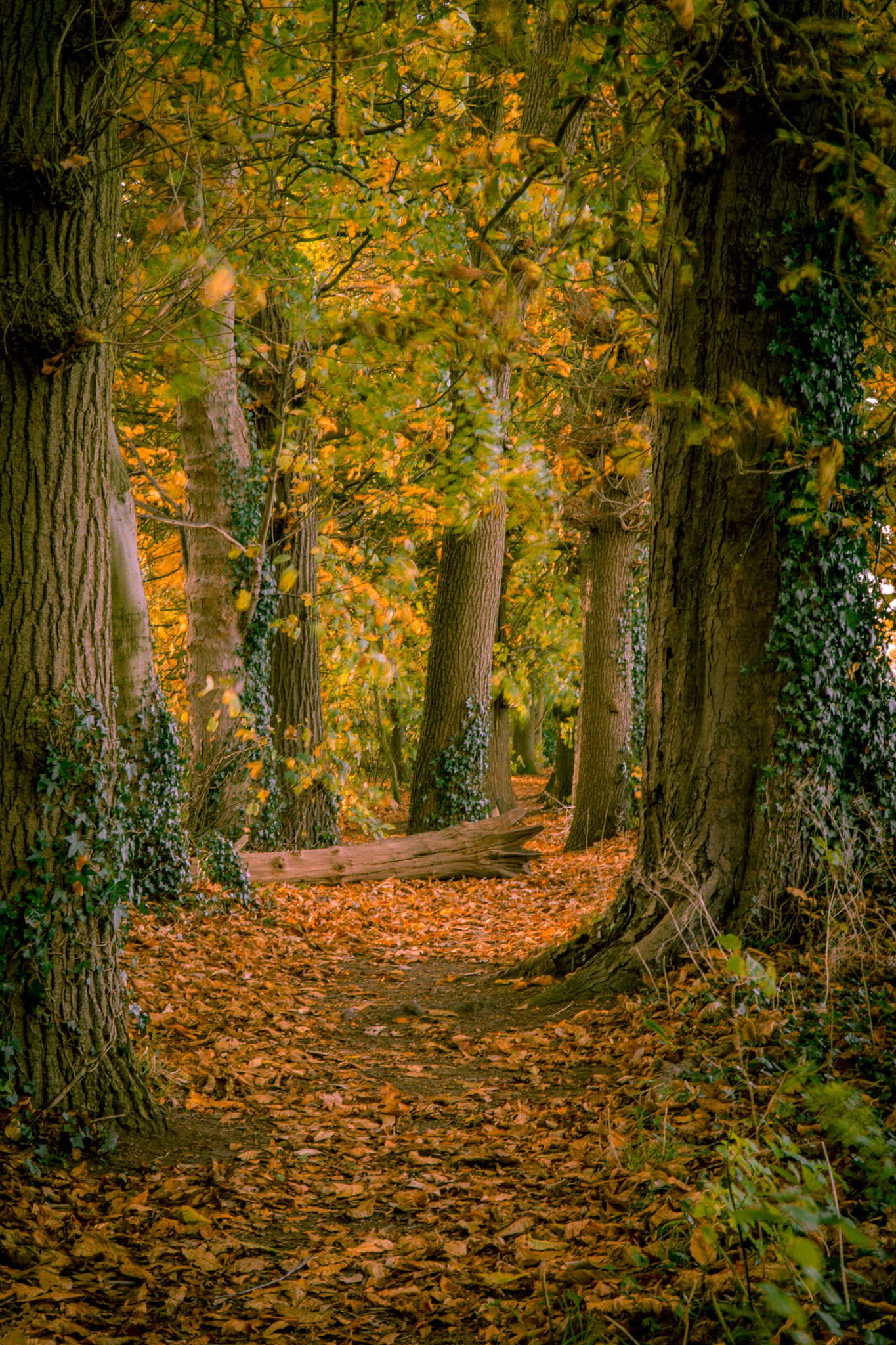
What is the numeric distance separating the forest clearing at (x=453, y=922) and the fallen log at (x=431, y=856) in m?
0.93

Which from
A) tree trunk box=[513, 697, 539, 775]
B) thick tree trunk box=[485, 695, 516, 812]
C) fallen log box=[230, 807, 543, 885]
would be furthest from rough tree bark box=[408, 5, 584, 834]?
tree trunk box=[513, 697, 539, 775]

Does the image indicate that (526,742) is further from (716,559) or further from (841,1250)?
(841,1250)

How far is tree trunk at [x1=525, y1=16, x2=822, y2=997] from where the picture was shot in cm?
503

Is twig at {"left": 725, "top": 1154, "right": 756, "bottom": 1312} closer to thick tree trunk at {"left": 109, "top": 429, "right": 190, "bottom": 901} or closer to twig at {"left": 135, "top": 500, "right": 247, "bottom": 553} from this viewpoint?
thick tree trunk at {"left": 109, "top": 429, "right": 190, "bottom": 901}

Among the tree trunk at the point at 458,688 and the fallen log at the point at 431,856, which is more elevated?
the tree trunk at the point at 458,688

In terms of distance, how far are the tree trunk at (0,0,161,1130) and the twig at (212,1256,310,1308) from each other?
→ 1.13 metres

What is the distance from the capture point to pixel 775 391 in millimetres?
5051

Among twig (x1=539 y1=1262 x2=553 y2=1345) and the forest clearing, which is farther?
the forest clearing

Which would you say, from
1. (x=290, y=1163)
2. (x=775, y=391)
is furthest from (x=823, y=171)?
(x=290, y=1163)

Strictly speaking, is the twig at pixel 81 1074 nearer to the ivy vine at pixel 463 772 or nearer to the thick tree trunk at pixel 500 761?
the ivy vine at pixel 463 772

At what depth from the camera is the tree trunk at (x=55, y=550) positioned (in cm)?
378

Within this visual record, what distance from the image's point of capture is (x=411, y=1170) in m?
3.94

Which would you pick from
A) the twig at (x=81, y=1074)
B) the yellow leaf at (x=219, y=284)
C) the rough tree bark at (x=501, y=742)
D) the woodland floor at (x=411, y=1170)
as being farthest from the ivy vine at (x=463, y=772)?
the yellow leaf at (x=219, y=284)

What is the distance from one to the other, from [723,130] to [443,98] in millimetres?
3221
